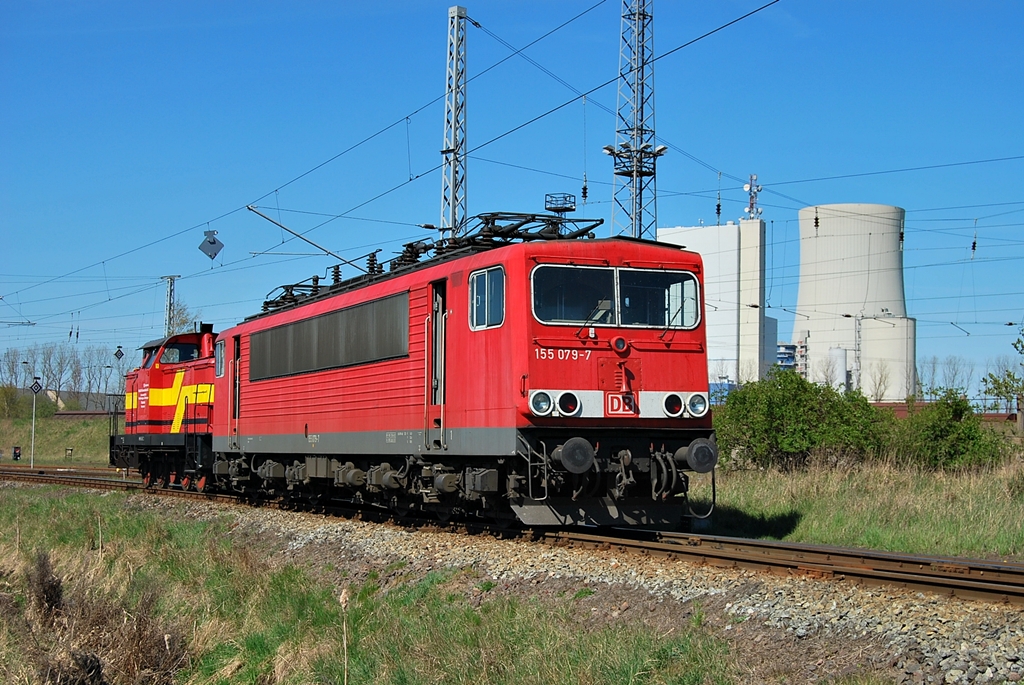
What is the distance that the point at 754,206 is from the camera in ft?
311

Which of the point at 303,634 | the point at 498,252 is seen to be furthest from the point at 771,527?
the point at 303,634

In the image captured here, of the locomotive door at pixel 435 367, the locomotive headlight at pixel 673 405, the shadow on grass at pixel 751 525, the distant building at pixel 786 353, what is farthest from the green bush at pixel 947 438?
the distant building at pixel 786 353

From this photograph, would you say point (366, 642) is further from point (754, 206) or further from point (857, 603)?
point (754, 206)

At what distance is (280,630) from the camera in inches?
462

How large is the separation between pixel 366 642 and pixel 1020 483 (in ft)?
38.4

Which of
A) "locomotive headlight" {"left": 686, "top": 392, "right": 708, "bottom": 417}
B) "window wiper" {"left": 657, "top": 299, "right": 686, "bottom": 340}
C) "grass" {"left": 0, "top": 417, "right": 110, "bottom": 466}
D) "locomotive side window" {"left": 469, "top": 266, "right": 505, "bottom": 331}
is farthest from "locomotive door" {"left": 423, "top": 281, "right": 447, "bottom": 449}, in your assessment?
"grass" {"left": 0, "top": 417, "right": 110, "bottom": 466}

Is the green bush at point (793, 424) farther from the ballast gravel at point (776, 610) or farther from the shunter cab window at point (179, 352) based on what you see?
the shunter cab window at point (179, 352)

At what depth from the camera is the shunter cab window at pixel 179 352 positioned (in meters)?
27.9

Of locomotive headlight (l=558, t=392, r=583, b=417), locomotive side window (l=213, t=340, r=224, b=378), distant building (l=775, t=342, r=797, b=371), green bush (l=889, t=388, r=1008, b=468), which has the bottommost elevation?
green bush (l=889, t=388, r=1008, b=468)

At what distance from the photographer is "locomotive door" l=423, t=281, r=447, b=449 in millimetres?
14633

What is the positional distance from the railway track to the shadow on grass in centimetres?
148

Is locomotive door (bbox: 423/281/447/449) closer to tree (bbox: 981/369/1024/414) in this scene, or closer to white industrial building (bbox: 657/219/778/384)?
tree (bbox: 981/369/1024/414)

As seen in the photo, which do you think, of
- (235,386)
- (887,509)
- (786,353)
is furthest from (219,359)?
(786,353)

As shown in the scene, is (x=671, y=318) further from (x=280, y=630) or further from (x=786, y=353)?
(x=786, y=353)
